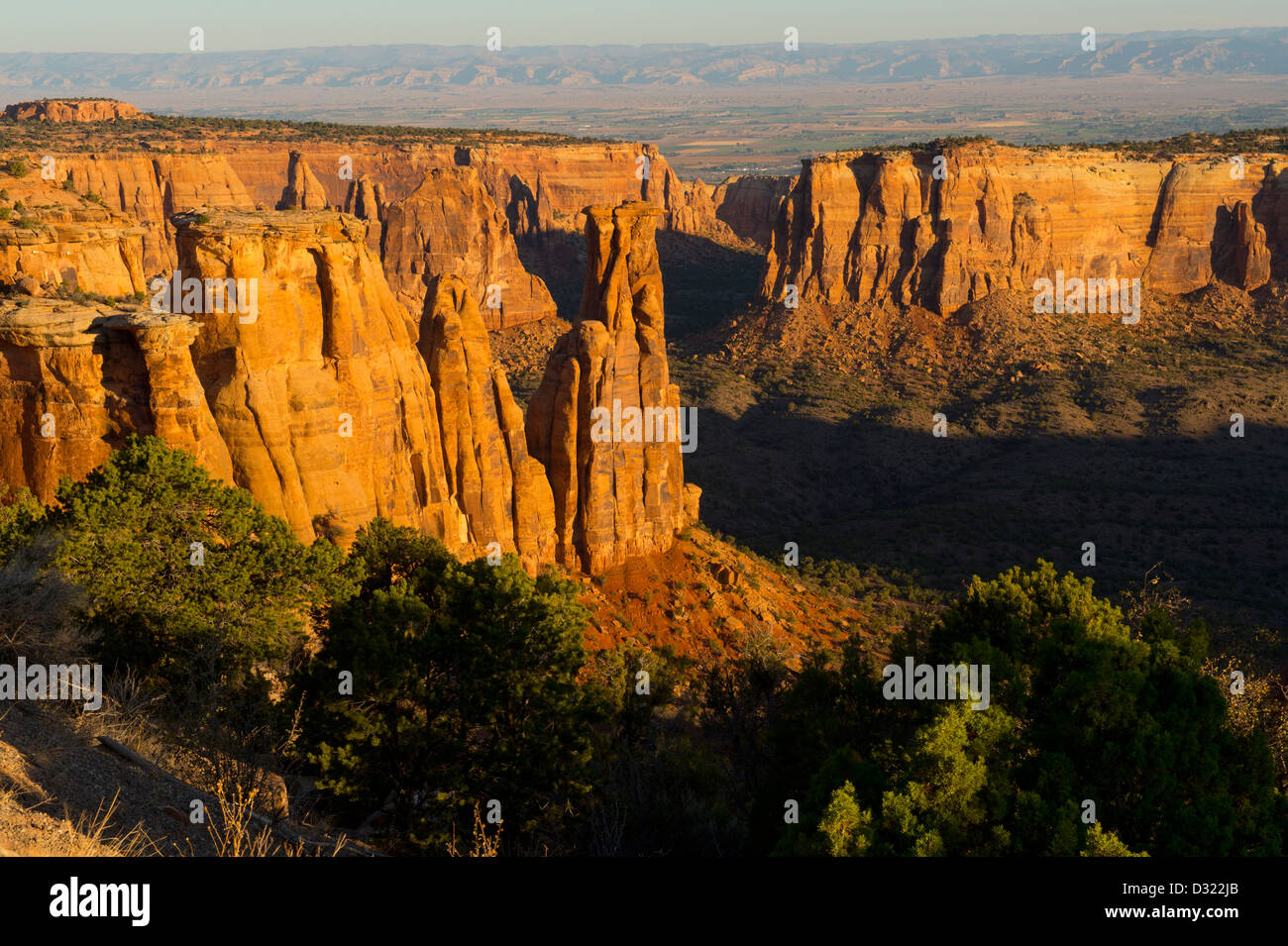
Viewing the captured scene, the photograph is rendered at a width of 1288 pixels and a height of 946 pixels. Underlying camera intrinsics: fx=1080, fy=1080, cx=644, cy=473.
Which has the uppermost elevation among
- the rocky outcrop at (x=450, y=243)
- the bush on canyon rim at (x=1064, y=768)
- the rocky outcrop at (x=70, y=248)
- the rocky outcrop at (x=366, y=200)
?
the rocky outcrop at (x=366, y=200)

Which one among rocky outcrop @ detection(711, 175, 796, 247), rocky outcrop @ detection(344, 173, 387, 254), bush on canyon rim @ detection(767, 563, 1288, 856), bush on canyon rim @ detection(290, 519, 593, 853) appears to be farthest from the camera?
rocky outcrop @ detection(711, 175, 796, 247)

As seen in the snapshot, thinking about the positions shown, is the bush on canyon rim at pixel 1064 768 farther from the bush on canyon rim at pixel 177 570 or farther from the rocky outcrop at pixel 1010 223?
the rocky outcrop at pixel 1010 223

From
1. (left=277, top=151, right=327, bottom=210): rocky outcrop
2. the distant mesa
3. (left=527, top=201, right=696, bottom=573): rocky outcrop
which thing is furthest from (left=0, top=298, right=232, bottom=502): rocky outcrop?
the distant mesa

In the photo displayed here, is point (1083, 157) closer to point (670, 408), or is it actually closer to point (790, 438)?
point (790, 438)

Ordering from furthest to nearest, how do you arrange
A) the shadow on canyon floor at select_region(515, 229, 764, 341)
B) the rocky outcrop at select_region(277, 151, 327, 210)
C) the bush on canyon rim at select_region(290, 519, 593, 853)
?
1. the rocky outcrop at select_region(277, 151, 327, 210)
2. the shadow on canyon floor at select_region(515, 229, 764, 341)
3. the bush on canyon rim at select_region(290, 519, 593, 853)

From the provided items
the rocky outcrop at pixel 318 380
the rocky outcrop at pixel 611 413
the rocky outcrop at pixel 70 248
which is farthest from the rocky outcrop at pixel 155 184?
the rocky outcrop at pixel 318 380

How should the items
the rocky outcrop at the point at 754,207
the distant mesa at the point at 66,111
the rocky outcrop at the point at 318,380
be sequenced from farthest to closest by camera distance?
the rocky outcrop at the point at 754,207, the distant mesa at the point at 66,111, the rocky outcrop at the point at 318,380

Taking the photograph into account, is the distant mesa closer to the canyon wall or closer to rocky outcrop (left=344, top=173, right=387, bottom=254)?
rocky outcrop (left=344, top=173, right=387, bottom=254)

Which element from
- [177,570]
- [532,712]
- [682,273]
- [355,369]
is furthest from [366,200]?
[532,712]
